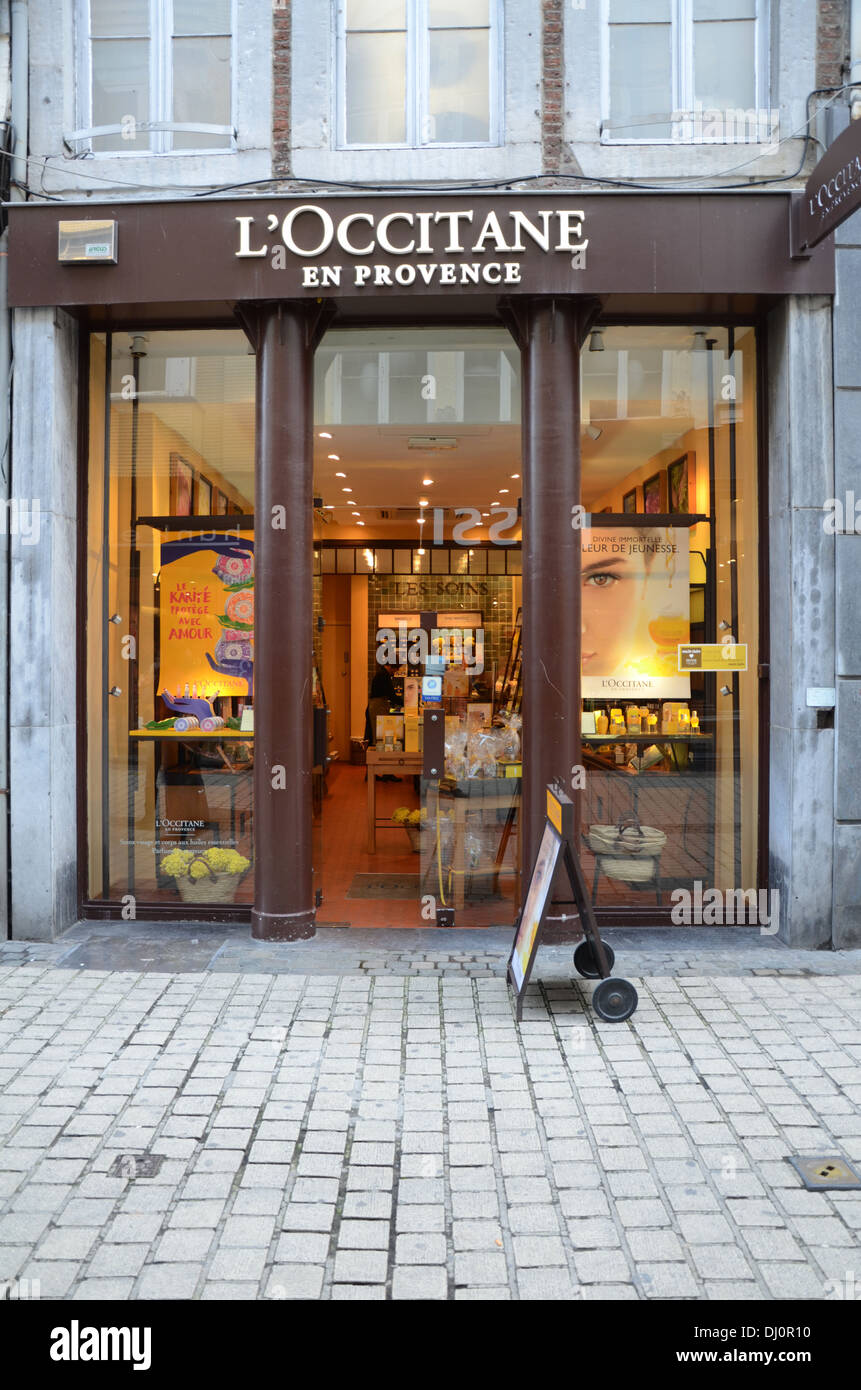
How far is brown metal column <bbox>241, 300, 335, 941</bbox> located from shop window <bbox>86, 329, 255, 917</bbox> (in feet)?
2.08

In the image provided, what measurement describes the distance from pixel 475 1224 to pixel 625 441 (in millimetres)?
5857

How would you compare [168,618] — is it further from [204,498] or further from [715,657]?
[715,657]

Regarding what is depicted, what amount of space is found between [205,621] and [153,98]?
3731 mm

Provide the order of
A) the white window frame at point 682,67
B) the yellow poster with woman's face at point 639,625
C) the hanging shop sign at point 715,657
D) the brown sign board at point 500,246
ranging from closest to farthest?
1. the brown sign board at point 500,246
2. the white window frame at point 682,67
3. the hanging shop sign at point 715,657
4. the yellow poster with woman's face at point 639,625

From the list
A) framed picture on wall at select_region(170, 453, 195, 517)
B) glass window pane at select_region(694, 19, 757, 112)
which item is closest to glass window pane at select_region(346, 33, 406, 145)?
glass window pane at select_region(694, 19, 757, 112)

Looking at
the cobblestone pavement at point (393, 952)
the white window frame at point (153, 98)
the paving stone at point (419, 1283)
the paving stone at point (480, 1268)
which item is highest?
the white window frame at point (153, 98)

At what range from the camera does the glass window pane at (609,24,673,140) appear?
22.5 feet

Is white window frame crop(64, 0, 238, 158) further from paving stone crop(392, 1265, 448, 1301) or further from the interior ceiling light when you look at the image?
paving stone crop(392, 1265, 448, 1301)

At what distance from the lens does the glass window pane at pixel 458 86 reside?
22.8 ft

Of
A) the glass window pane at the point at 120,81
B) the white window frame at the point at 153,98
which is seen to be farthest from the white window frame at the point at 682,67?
the glass window pane at the point at 120,81

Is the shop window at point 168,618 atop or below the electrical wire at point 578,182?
below

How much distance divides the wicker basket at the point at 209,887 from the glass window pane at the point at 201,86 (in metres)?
5.25

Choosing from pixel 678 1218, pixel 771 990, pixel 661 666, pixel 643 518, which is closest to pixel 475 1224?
pixel 678 1218

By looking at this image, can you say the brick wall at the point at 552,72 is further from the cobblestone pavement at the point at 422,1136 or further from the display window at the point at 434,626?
the cobblestone pavement at the point at 422,1136
